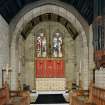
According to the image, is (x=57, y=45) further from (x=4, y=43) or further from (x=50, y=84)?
(x=4, y=43)

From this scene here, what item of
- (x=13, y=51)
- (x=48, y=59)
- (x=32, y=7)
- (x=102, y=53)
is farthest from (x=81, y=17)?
(x=48, y=59)

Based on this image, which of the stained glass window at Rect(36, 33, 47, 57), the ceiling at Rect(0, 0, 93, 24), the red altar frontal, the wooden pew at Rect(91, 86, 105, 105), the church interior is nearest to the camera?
the wooden pew at Rect(91, 86, 105, 105)

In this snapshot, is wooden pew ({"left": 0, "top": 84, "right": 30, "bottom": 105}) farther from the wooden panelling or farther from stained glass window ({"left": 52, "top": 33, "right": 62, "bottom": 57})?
stained glass window ({"left": 52, "top": 33, "right": 62, "bottom": 57})

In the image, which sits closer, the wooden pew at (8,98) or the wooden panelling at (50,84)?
the wooden pew at (8,98)

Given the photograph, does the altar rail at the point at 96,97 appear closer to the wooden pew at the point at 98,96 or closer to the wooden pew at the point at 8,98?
the wooden pew at the point at 98,96

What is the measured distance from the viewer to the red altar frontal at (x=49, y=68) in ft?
99.6

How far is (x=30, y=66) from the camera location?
30250 millimetres

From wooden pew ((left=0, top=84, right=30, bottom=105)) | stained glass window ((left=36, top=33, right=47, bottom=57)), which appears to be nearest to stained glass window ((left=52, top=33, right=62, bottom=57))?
A: stained glass window ((left=36, top=33, right=47, bottom=57))

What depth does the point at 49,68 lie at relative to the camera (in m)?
30.6

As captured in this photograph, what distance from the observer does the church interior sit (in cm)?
1499

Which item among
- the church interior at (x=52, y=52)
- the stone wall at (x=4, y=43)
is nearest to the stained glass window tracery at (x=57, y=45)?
the church interior at (x=52, y=52)

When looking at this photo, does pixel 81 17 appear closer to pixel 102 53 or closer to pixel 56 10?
pixel 56 10

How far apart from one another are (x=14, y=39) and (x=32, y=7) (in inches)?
72.7

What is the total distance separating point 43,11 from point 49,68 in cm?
1010
